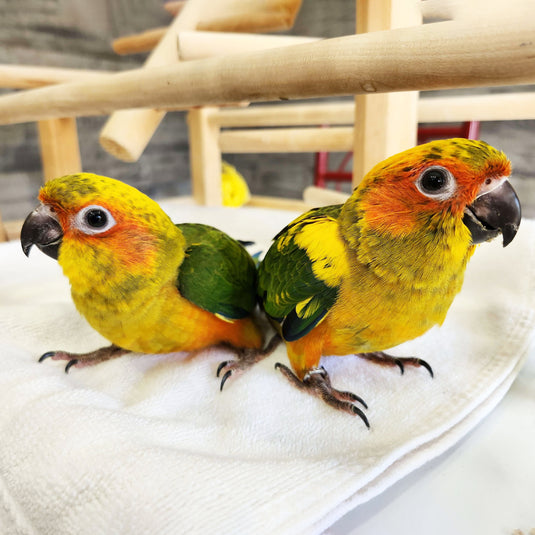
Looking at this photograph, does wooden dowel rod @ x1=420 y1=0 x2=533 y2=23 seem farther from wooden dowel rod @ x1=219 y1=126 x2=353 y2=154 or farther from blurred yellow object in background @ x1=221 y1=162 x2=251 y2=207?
blurred yellow object in background @ x1=221 y1=162 x2=251 y2=207

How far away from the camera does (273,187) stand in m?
3.37

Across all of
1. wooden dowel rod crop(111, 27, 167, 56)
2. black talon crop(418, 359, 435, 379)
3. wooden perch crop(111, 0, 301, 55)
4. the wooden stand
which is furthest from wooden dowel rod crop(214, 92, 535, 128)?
black talon crop(418, 359, 435, 379)

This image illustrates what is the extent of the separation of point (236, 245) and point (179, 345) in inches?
8.8

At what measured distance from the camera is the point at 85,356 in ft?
2.56

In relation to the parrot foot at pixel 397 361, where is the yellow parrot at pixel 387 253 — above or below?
above

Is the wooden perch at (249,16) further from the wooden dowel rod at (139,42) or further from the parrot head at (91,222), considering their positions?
the parrot head at (91,222)

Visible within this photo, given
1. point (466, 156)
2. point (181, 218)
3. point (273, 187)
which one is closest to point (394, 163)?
point (466, 156)

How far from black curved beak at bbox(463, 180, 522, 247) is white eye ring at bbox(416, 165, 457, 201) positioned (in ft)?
0.12

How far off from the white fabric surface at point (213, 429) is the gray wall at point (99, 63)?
171 centimetres

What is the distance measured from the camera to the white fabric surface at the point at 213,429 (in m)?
0.44

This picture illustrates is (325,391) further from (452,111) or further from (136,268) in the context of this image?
(452,111)

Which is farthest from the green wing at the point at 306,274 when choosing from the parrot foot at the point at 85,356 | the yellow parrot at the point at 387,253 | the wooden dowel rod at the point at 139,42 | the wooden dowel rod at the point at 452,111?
the wooden dowel rod at the point at 139,42

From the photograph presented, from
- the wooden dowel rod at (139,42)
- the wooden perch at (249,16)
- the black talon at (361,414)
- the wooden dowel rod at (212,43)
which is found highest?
the wooden perch at (249,16)

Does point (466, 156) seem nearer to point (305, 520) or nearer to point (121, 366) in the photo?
point (305, 520)
